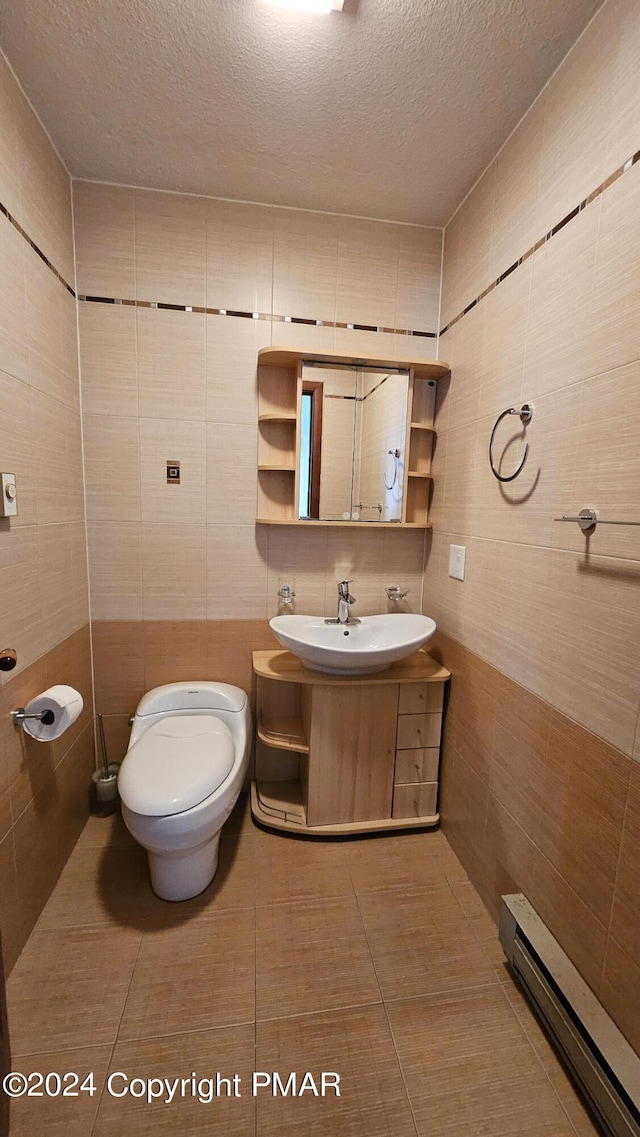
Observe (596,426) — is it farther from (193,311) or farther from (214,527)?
(193,311)

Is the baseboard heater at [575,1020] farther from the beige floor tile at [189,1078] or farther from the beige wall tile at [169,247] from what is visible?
the beige wall tile at [169,247]

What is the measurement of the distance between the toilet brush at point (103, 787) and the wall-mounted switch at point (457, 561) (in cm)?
162

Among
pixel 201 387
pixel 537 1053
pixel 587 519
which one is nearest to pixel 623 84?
pixel 587 519

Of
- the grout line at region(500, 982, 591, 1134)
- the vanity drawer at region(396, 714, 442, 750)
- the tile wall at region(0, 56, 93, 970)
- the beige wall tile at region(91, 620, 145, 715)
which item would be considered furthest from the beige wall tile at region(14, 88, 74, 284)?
the grout line at region(500, 982, 591, 1134)

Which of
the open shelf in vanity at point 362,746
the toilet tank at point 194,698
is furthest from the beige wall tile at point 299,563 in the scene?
the toilet tank at point 194,698

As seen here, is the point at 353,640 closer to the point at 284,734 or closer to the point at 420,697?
the point at 420,697

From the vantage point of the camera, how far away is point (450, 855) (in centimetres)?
170

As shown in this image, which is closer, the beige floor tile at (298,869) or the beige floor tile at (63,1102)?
the beige floor tile at (63,1102)

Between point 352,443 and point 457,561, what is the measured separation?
2.12ft

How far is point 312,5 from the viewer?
40.2 inches

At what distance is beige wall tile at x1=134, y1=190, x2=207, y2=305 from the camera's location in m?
1.66

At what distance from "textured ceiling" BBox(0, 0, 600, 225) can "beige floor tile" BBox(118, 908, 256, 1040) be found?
2.49 metres

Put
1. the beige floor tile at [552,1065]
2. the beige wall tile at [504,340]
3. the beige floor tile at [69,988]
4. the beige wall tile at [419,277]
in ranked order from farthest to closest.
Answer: the beige wall tile at [419,277] → the beige wall tile at [504,340] → the beige floor tile at [69,988] → the beige floor tile at [552,1065]

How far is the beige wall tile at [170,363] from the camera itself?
172cm
